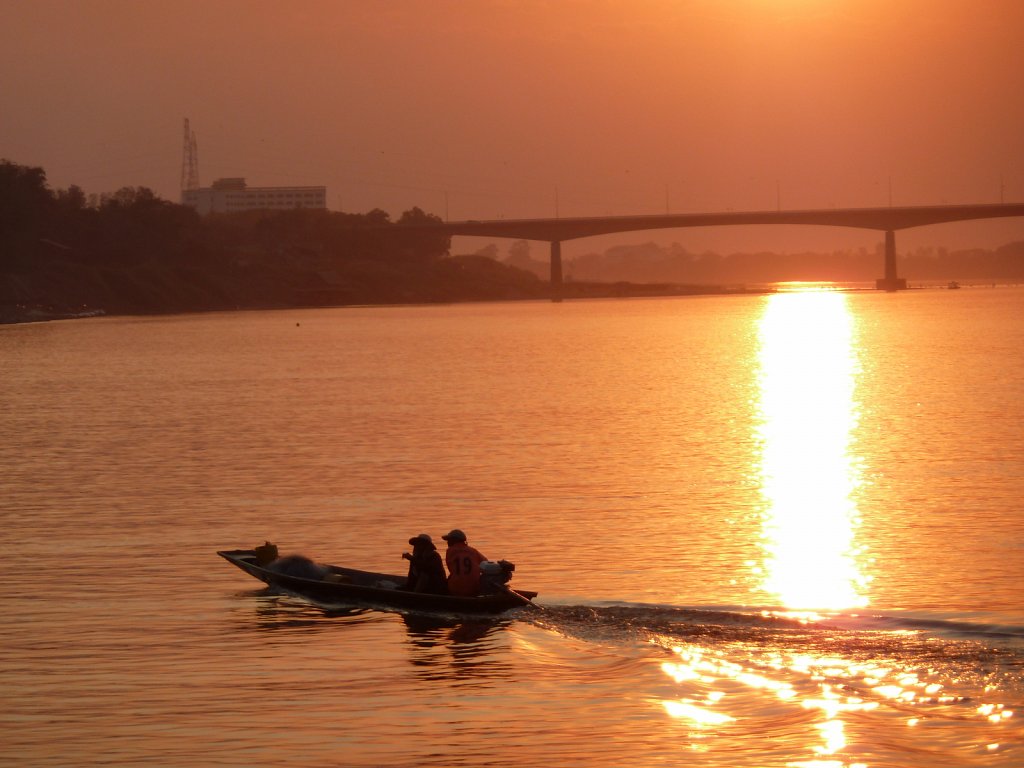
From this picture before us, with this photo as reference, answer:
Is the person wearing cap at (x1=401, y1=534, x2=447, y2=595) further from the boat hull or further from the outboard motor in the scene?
the outboard motor

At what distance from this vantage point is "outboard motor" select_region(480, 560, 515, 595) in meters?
20.0

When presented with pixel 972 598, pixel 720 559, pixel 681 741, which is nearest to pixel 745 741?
pixel 681 741

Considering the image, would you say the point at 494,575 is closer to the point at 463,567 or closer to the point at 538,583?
the point at 463,567

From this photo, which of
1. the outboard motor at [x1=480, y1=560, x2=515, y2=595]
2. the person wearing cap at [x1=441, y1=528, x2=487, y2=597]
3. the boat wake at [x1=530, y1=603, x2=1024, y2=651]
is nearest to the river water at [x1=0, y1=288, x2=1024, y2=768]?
the boat wake at [x1=530, y1=603, x2=1024, y2=651]

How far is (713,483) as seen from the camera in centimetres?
3378

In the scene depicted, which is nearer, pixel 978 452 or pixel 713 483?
pixel 713 483

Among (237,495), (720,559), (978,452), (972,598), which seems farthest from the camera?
(978,452)

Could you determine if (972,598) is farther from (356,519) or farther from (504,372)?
(504,372)

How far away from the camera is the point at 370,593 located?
69.0 feet

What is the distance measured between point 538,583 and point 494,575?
269cm

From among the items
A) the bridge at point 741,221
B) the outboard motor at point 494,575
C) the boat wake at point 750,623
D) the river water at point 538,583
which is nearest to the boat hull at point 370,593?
the outboard motor at point 494,575

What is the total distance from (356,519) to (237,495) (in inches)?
207

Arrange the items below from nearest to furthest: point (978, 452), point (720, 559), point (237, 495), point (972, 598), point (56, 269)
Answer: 1. point (972, 598)
2. point (720, 559)
3. point (237, 495)
4. point (978, 452)
5. point (56, 269)

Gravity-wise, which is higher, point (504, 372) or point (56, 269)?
point (56, 269)
